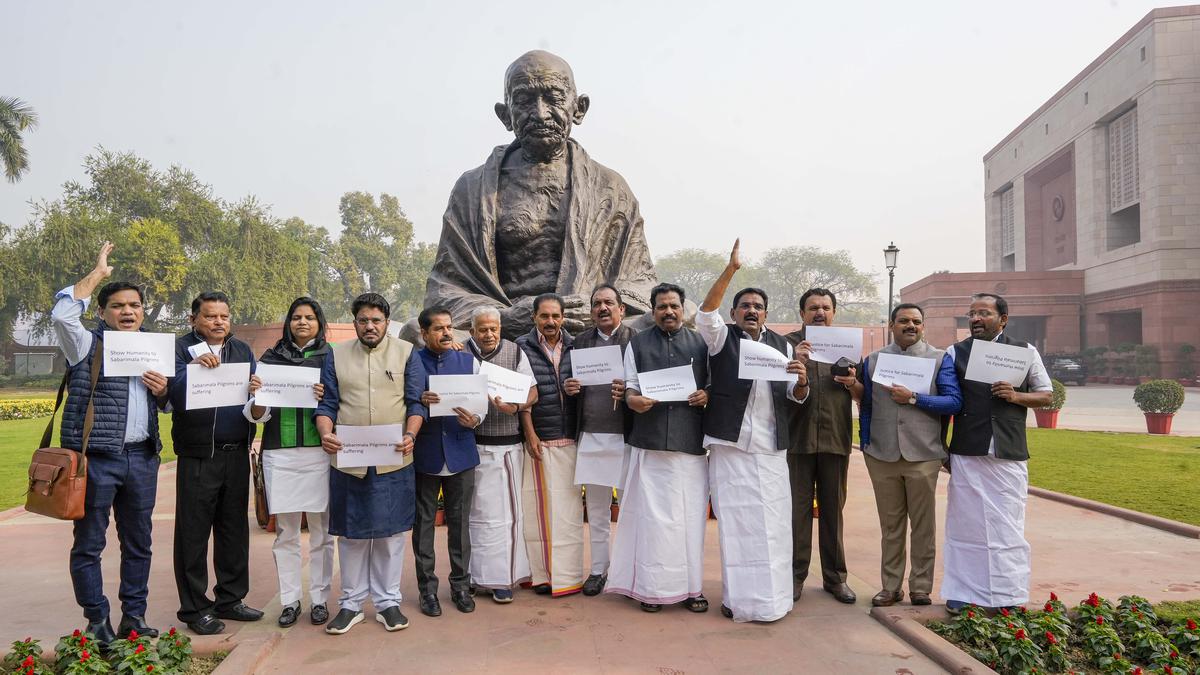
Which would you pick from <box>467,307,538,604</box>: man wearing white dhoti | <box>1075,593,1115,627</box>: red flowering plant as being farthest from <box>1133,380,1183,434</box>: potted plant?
<box>467,307,538,604</box>: man wearing white dhoti

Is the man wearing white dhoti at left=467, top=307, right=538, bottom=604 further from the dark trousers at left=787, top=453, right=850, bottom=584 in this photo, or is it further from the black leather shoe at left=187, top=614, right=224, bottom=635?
the dark trousers at left=787, top=453, right=850, bottom=584

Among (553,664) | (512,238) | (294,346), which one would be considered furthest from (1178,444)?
(294,346)

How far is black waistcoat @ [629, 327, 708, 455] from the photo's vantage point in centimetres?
385

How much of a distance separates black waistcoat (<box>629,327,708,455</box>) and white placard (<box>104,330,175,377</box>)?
2.22m

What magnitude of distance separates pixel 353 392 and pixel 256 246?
111 ft

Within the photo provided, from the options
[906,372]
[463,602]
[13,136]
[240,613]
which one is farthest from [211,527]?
[13,136]

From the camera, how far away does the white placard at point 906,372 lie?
3.80 meters

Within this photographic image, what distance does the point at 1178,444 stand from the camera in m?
10.8

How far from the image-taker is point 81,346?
3.29m

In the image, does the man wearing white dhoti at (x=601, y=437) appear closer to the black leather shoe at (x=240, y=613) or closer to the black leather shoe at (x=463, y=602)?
the black leather shoe at (x=463, y=602)

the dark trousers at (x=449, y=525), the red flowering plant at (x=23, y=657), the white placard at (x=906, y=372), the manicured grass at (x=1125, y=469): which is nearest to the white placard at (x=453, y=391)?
the dark trousers at (x=449, y=525)

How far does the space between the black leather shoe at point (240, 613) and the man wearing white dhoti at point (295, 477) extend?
158mm

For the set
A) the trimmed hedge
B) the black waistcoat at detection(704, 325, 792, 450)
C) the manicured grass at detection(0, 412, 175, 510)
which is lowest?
the manicured grass at detection(0, 412, 175, 510)

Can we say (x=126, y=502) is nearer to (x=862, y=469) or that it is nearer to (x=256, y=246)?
(x=862, y=469)
